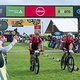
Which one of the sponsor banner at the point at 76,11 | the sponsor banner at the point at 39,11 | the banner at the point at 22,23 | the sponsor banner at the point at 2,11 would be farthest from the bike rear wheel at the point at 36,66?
the banner at the point at 22,23

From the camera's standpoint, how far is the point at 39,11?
197 feet

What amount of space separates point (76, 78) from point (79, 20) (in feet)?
150

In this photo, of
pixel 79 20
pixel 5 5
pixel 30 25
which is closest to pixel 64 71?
pixel 5 5

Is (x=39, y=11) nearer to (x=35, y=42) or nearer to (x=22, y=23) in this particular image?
(x=22, y=23)

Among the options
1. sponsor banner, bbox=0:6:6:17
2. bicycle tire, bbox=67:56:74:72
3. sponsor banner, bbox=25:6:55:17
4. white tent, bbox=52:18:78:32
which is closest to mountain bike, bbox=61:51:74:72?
bicycle tire, bbox=67:56:74:72

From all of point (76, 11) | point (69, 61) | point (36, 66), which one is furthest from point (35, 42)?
point (76, 11)

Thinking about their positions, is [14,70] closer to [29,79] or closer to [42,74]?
[42,74]

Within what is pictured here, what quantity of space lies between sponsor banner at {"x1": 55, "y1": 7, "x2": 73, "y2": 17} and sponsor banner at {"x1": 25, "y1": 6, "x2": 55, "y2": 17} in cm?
71

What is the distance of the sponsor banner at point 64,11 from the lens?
62275 mm

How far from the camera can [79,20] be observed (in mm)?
63344

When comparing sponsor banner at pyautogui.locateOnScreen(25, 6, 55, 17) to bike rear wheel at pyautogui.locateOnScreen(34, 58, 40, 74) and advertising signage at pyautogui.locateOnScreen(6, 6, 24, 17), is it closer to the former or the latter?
advertising signage at pyautogui.locateOnScreen(6, 6, 24, 17)

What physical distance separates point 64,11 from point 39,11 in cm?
479

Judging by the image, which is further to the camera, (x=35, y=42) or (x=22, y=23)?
(x=22, y=23)

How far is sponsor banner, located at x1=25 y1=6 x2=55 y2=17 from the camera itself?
198 feet
